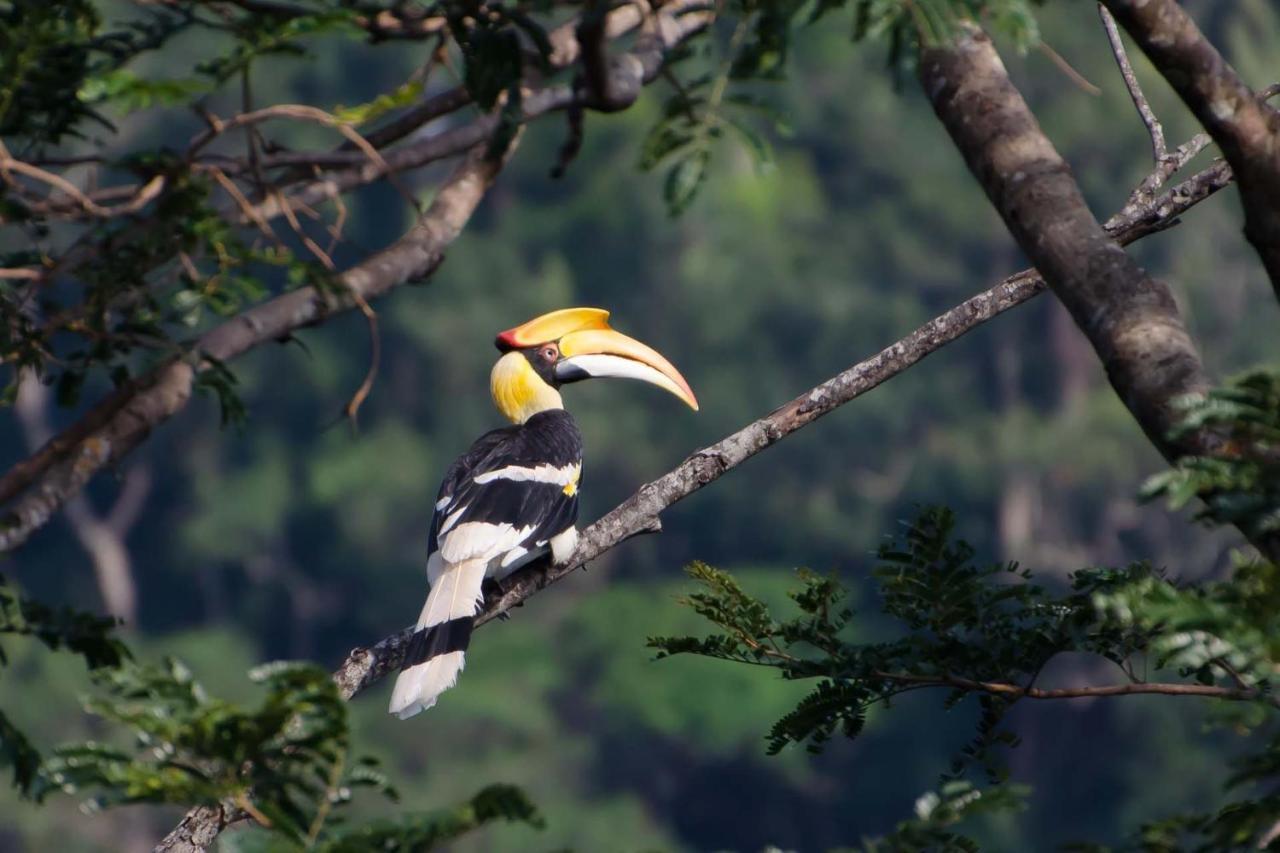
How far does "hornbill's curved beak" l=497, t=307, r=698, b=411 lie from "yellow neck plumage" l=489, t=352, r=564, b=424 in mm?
64

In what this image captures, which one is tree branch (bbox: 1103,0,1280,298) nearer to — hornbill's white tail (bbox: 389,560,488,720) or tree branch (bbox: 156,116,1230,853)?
tree branch (bbox: 156,116,1230,853)

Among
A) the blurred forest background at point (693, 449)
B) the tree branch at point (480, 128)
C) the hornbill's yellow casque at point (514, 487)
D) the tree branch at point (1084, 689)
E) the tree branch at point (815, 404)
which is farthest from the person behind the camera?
the blurred forest background at point (693, 449)

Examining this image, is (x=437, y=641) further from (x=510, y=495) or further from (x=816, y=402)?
(x=816, y=402)

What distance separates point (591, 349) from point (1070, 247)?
3.20 m

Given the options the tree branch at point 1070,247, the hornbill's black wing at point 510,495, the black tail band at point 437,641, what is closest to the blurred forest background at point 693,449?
the hornbill's black wing at point 510,495

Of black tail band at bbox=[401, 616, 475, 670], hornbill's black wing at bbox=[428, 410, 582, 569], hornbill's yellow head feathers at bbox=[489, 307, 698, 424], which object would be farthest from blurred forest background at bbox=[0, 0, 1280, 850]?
black tail band at bbox=[401, 616, 475, 670]

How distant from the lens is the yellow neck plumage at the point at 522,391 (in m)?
5.91

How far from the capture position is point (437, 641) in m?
4.39

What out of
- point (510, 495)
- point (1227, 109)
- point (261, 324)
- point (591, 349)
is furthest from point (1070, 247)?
point (591, 349)

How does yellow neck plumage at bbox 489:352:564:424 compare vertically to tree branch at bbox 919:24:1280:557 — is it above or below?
above

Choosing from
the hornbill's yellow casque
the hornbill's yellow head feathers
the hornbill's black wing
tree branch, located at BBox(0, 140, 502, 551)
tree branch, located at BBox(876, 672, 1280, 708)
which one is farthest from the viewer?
the hornbill's yellow head feathers

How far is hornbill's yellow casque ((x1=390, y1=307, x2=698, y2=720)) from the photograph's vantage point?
14.5 ft

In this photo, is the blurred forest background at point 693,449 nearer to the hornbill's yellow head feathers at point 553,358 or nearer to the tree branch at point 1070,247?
the hornbill's yellow head feathers at point 553,358

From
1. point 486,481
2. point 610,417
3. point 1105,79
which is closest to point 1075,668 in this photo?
point 610,417
